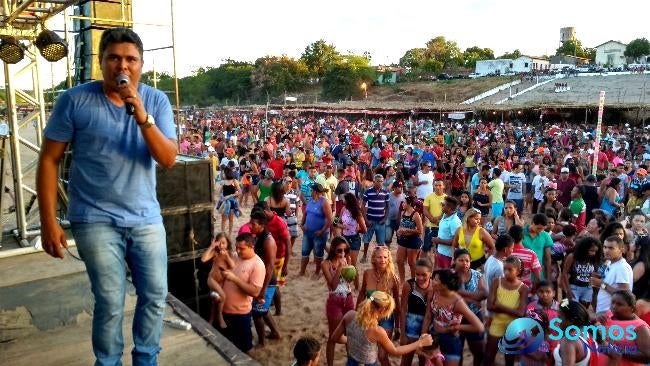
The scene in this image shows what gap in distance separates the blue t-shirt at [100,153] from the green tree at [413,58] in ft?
264

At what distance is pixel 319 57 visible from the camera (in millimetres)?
76000

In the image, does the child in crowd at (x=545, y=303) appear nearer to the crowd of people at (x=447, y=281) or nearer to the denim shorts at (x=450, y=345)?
the crowd of people at (x=447, y=281)

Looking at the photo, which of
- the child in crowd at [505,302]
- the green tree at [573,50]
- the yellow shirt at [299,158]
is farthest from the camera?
the green tree at [573,50]

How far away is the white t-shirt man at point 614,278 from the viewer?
14.6ft

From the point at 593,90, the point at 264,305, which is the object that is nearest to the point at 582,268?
the point at 264,305

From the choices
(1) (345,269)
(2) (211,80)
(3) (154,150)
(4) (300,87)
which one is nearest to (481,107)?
(1) (345,269)

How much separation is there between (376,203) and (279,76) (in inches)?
2557

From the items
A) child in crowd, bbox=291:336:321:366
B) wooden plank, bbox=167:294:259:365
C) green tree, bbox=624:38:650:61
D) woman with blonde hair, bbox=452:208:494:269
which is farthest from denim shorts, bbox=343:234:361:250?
green tree, bbox=624:38:650:61

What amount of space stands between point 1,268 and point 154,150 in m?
3.68

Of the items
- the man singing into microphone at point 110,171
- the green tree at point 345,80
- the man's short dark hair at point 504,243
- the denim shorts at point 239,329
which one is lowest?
the denim shorts at point 239,329

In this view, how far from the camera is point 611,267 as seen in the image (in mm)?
4574

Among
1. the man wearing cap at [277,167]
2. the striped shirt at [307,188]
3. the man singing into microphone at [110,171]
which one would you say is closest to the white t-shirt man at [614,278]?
the man singing into microphone at [110,171]

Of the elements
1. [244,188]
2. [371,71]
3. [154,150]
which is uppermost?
[371,71]

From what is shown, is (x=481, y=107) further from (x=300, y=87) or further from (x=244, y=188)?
(x=300, y=87)
